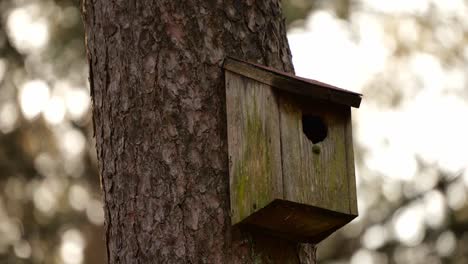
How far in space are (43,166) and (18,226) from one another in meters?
0.59

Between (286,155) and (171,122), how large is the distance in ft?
1.24

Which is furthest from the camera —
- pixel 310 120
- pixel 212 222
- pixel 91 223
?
pixel 91 223

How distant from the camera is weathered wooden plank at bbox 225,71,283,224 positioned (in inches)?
Result: 147

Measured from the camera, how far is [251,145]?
149 inches

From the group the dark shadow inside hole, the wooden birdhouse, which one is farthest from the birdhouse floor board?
the dark shadow inside hole

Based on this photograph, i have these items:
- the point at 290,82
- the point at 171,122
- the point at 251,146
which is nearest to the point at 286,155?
the point at 251,146

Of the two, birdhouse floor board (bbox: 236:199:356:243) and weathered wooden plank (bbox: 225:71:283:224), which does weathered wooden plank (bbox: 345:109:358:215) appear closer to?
birdhouse floor board (bbox: 236:199:356:243)

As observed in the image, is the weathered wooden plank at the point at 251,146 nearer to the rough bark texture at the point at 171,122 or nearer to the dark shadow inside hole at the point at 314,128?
the rough bark texture at the point at 171,122

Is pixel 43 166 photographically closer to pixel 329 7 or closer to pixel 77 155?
pixel 77 155

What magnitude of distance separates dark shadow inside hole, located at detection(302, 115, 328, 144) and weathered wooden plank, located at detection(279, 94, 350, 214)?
2 cm

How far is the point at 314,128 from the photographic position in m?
3.99

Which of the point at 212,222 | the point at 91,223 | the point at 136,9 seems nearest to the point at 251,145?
the point at 212,222

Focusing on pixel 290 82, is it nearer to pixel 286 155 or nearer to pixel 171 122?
pixel 286 155

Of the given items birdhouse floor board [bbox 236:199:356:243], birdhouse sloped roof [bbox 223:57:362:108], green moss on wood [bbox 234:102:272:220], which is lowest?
birdhouse floor board [bbox 236:199:356:243]
